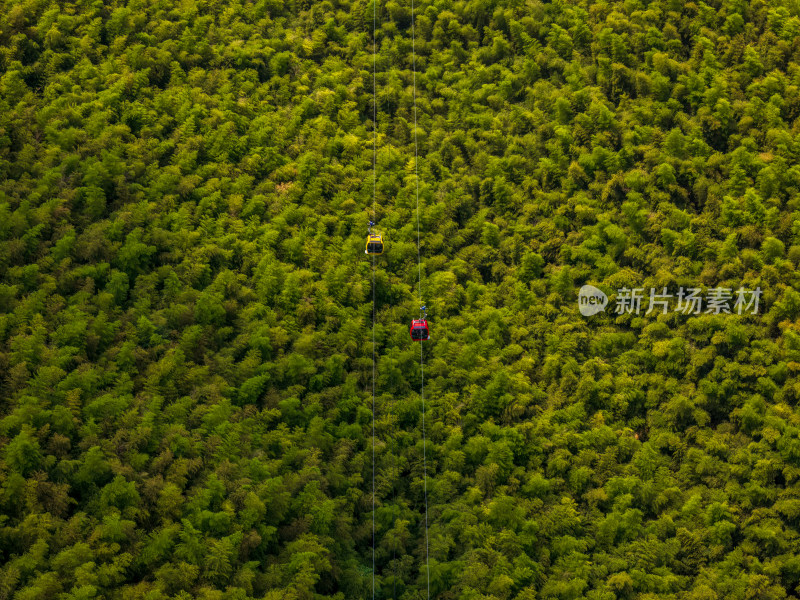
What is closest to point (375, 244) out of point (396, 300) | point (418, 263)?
point (396, 300)

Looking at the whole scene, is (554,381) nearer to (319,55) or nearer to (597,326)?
(597,326)

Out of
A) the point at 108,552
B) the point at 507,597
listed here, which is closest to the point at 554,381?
Answer: the point at 507,597

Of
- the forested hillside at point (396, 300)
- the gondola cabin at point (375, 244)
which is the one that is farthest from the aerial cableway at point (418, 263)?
the forested hillside at point (396, 300)

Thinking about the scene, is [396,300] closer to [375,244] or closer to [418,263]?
[418,263]

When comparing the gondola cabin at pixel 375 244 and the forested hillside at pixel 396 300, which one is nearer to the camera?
the forested hillside at pixel 396 300

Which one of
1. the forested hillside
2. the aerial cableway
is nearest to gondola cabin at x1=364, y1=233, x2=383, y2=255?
the aerial cableway

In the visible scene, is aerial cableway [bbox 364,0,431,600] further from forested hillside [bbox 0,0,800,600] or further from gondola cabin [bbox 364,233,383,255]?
forested hillside [bbox 0,0,800,600]

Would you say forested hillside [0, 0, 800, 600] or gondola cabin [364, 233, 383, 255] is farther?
gondola cabin [364, 233, 383, 255]

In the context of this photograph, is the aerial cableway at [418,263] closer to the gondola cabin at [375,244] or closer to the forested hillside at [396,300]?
the gondola cabin at [375,244]
